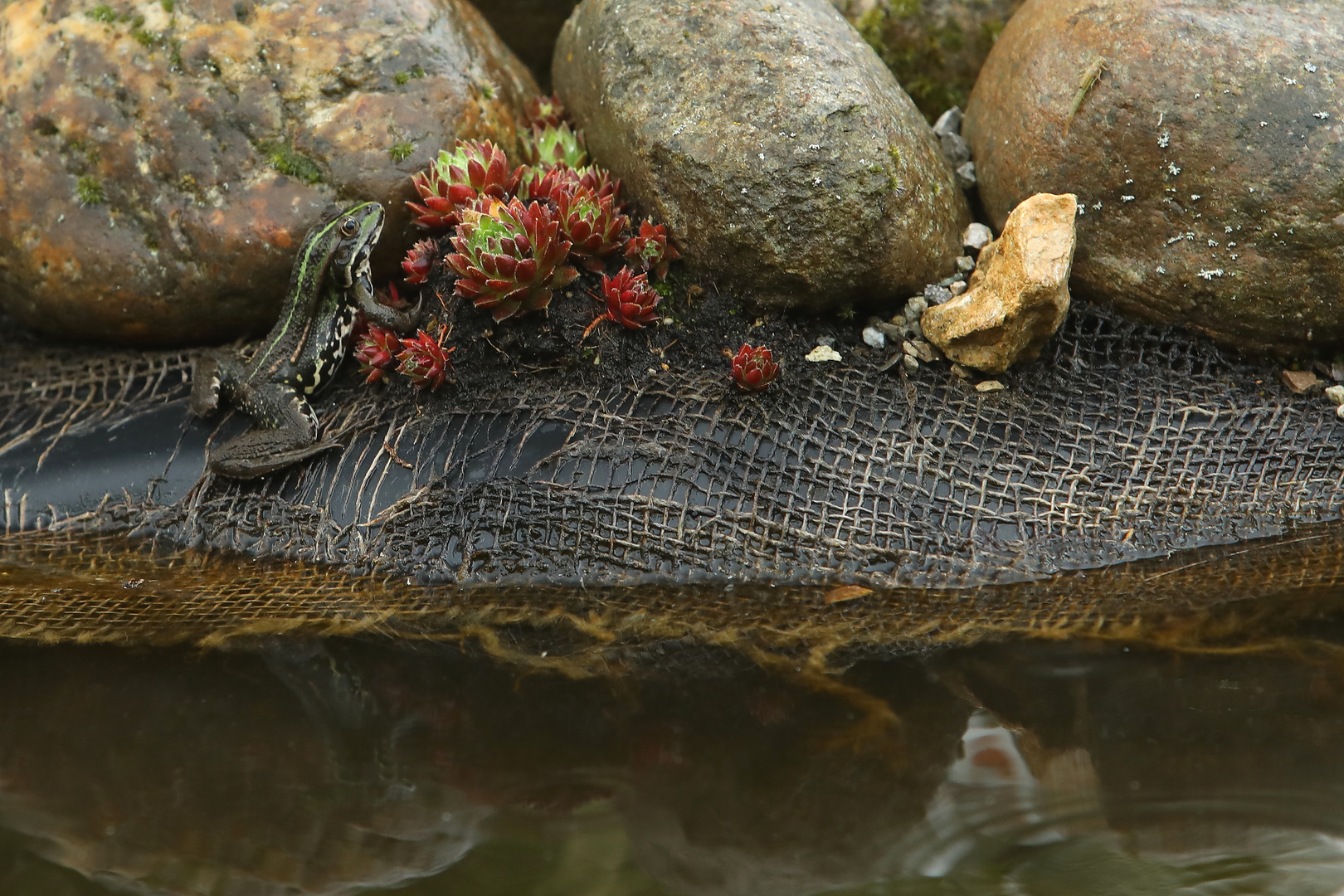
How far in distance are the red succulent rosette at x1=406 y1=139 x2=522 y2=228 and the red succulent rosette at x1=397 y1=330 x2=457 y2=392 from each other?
1.86 ft

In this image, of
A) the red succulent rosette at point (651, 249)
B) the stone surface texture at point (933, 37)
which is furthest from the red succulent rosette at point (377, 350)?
the stone surface texture at point (933, 37)

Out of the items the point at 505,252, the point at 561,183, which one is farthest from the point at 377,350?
the point at 561,183

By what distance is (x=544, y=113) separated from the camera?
179 inches

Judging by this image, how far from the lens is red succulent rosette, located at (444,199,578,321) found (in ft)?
12.2

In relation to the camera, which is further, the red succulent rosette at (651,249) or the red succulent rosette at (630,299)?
the red succulent rosette at (651,249)

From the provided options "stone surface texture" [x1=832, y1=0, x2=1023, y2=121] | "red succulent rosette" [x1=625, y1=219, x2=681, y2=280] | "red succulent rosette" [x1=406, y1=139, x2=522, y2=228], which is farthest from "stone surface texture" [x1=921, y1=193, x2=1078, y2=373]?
"red succulent rosette" [x1=406, y1=139, x2=522, y2=228]

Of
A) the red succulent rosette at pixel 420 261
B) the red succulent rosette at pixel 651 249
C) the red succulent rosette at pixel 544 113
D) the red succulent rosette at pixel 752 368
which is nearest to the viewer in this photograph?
the red succulent rosette at pixel 752 368

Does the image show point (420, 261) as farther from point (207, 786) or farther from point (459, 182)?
point (207, 786)

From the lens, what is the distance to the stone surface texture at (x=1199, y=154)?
3.57 m

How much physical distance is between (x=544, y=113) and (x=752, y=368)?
6.00 feet

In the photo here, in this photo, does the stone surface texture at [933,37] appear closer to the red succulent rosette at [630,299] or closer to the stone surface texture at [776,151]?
the stone surface texture at [776,151]

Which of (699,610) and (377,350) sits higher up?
(377,350)

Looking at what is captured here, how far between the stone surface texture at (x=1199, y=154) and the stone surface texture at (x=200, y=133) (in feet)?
8.72

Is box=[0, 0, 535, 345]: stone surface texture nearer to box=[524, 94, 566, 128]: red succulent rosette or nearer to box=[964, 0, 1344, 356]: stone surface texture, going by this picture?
box=[524, 94, 566, 128]: red succulent rosette
